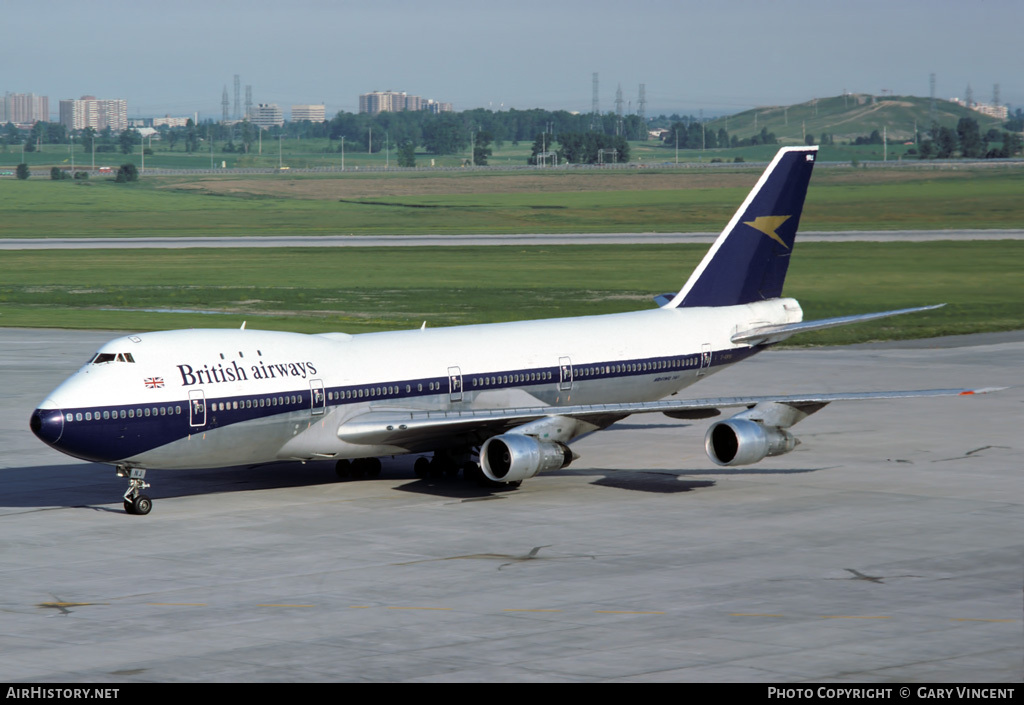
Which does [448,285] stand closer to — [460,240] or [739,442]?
[460,240]

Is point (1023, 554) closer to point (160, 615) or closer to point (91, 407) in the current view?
point (160, 615)

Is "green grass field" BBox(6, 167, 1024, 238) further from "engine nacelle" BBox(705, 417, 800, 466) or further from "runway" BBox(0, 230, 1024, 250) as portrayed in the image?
"engine nacelle" BBox(705, 417, 800, 466)

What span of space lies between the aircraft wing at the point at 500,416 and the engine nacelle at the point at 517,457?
31.2 inches

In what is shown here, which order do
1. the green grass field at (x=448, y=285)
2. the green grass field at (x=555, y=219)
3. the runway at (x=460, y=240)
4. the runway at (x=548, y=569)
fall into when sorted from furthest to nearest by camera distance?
1. the green grass field at (x=555, y=219)
2. the runway at (x=460, y=240)
3. the green grass field at (x=448, y=285)
4. the runway at (x=548, y=569)

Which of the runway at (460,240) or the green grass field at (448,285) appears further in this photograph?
the runway at (460,240)

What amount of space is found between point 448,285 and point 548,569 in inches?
2679

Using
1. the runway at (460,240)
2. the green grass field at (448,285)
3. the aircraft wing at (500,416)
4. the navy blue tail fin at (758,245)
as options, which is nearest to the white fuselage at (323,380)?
the aircraft wing at (500,416)

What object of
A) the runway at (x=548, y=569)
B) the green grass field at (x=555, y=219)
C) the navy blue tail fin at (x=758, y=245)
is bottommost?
the runway at (x=548, y=569)

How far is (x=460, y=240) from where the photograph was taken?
140125 mm

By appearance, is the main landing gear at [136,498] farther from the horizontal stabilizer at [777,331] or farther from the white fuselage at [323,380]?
the horizontal stabilizer at [777,331]

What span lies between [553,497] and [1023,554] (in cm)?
1183

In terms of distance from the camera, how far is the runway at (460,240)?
132 metres

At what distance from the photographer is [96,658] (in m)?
22.3

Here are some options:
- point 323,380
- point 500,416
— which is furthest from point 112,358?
point 500,416
